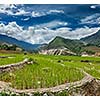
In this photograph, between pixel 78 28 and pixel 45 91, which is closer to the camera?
pixel 45 91

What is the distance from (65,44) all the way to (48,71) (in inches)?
16.2

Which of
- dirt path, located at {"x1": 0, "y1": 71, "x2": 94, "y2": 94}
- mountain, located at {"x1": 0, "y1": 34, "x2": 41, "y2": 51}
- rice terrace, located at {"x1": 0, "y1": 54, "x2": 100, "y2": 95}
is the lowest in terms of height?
dirt path, located at {"x1": 0, "y1": 71, "x2": 94, "y2": 94}

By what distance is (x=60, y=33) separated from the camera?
460cm

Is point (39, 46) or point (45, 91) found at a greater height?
point (39, 46)

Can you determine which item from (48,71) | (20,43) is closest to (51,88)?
(48,71)

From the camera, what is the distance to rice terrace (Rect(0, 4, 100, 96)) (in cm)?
443

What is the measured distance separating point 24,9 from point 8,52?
0.58m

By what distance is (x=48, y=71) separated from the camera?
452cm

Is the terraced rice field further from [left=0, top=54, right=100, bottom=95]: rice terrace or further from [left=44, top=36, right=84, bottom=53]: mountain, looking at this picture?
[left=44, top=36, right=84, bottom=53]: mountain

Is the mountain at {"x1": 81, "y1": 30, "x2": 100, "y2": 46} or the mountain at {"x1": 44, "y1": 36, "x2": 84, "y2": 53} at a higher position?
the mountain at {"x1": 81, "y1": 30, "x2": 100, "y2": 46}

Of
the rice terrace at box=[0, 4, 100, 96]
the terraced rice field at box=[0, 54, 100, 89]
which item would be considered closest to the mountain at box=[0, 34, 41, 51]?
the rice terrace at box=[0, 4, 100, 96]

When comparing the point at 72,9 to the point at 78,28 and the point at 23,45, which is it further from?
the point at 23,45

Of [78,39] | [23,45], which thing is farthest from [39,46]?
[78,39]

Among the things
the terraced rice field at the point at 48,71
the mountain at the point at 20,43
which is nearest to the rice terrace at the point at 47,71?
the terraced rice field at the point at 48,71
